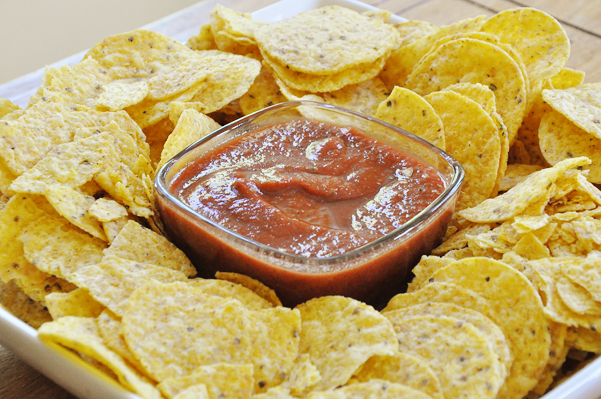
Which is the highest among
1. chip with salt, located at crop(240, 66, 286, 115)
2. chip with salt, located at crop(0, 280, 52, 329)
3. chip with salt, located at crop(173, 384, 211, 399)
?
chip with salt, located at crop(240, 66, 286, 115)

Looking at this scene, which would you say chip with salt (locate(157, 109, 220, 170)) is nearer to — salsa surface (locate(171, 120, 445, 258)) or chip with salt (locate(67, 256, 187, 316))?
salsa surface (locate(171, 120, 445, 258))

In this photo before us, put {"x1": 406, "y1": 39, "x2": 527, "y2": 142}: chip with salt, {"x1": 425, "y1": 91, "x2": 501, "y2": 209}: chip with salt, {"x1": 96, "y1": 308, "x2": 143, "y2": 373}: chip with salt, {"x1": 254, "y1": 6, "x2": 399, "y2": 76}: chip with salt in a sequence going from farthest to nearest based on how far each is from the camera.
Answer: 1. {"x1": 254, "y1": 6, "x2": 399, "y2": 76}: chip with salt
2. {"x1": 406, "y1": 39, "x2": 527, "y2": 142}: chip with salt
3. {"x1": 425, "y1": 91, "x2": 501, "y2": 209}: chip with salt
4. {"x1": 96, "y1": 308, "x2": 143, "y2": 373}: chip with salt

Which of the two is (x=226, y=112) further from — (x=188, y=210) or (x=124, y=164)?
(x=188, y=210)

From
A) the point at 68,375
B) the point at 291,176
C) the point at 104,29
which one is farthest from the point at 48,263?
the point at 104,29

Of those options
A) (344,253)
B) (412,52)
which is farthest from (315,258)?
(412,52)

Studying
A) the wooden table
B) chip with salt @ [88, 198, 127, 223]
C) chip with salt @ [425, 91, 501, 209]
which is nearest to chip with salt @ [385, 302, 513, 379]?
chip with salt @ [425, 91, 501, 209]

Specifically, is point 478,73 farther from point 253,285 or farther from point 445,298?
point 253,285
